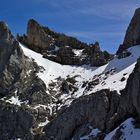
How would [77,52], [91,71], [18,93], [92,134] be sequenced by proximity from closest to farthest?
[92,134] → [18,93] → [91,71] → [77,52]

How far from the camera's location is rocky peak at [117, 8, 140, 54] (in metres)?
90.9

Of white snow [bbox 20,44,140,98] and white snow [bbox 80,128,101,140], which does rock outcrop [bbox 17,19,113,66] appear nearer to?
white snow [bbox 20,44,140,98]

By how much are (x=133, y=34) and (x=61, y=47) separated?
16.8 m

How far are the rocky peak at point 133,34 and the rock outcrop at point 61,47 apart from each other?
192 inches

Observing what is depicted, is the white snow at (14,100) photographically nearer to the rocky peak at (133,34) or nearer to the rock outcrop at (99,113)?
the rock outcrop at (99,113)

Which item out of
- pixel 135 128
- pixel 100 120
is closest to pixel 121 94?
pixel 100 120

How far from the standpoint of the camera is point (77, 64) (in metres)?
97.0

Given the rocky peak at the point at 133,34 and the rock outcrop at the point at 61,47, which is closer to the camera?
the rocky peak at the point at 133,34

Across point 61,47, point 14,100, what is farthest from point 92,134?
point 61,47

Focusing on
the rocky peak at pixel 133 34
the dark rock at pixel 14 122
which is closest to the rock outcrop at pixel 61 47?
the rocky peak at pixel 133 34

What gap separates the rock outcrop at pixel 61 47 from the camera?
319 feet

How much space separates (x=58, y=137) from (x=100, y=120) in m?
7.74

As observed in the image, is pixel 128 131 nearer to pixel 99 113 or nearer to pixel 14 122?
pixel 99 113

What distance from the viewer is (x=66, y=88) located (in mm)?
85312
